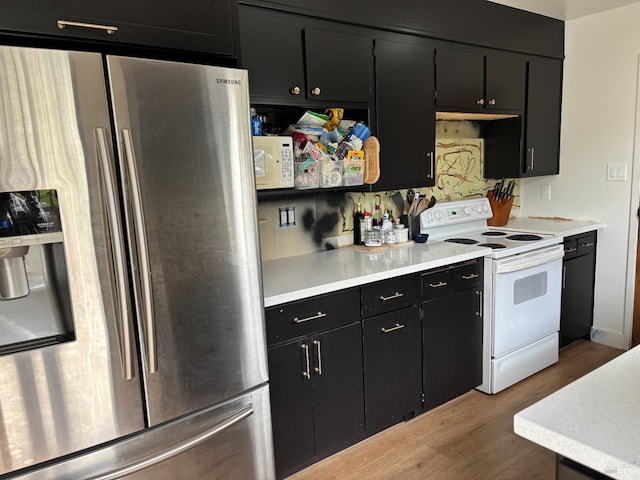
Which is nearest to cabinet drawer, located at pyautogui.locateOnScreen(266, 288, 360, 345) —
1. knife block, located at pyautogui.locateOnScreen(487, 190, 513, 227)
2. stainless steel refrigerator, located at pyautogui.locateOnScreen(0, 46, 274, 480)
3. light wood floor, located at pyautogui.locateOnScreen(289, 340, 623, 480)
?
stainless steel refrigerator, located at pyautogui.locateOnScreen(0, 46, 274, 480)

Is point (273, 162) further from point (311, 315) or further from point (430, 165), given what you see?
point (430, 165)

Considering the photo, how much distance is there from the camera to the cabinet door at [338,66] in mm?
2307

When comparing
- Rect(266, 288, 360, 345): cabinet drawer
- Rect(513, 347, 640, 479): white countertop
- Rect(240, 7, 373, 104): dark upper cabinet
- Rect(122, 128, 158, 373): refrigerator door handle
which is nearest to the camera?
Rect(513, 347, 640, 479): white countertop

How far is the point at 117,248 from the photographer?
53.4 inches

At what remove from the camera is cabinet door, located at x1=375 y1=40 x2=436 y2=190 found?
8.55 feet

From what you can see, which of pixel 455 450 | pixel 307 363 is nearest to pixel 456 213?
pixel 455 450

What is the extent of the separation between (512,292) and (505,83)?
146 cm

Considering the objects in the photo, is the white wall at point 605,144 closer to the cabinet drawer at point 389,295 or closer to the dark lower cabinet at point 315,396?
the cabinet drawer at point 389,295

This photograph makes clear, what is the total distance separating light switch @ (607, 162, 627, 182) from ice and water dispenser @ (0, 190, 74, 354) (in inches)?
142

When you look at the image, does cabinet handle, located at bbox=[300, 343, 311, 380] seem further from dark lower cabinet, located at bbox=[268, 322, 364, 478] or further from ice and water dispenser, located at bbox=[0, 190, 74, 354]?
ice and water dispenser, located at bbox=[0, 190, 74, 354]

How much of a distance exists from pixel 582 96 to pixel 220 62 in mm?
3023

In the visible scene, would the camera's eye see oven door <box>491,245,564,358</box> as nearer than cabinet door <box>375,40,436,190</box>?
No

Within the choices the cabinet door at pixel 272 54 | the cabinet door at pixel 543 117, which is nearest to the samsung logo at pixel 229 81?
the cabinet door at pixel 272 54

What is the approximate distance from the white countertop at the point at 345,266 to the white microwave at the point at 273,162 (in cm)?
45
